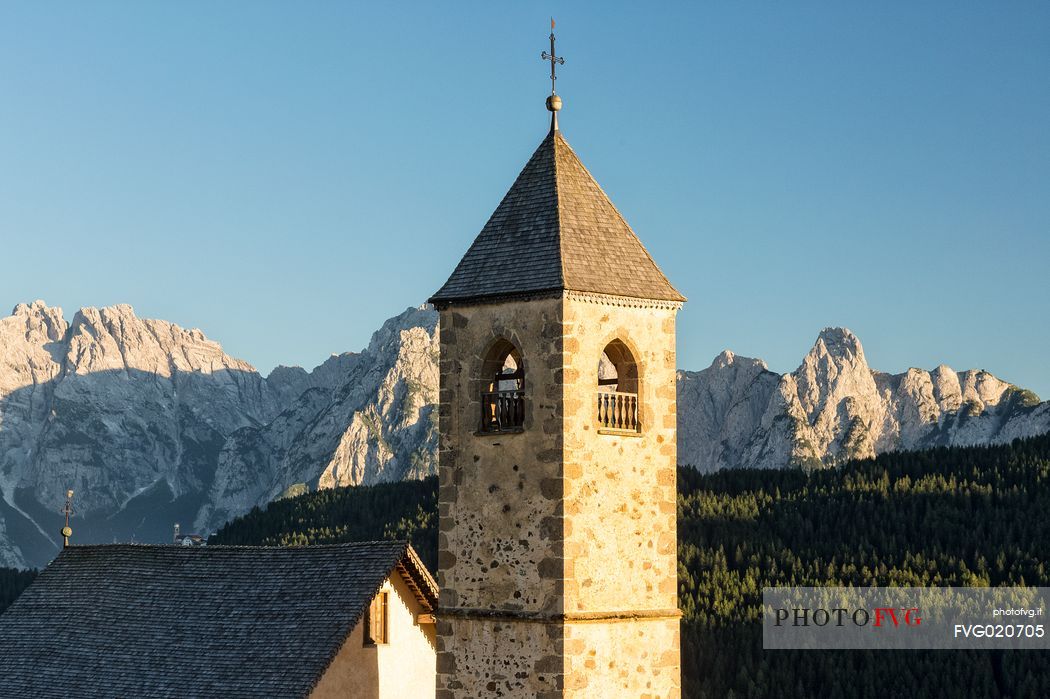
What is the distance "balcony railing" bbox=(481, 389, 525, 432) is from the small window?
35.3ft

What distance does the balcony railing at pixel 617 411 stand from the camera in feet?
111

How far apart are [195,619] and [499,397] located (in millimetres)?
16196

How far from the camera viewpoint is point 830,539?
150 metres

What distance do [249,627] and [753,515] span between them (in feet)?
392

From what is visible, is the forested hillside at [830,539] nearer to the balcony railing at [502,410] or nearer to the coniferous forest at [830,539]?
the coniferous forest at [830,539]

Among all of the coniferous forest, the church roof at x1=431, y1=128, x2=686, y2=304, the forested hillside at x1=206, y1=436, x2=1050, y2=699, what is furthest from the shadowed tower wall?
the forested hillside at x1=206, y1=436, x2=1050, y2=699

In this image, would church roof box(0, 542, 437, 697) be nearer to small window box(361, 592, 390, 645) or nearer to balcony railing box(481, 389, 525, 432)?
small window box(361, 592, 390, 645)

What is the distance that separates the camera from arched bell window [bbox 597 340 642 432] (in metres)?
34.0

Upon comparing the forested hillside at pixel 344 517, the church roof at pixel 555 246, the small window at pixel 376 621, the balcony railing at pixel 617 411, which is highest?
the forested hillside at pixel 344 517

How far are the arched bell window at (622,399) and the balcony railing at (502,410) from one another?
1.65m

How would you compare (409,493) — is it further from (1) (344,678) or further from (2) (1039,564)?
(1) (344,678)

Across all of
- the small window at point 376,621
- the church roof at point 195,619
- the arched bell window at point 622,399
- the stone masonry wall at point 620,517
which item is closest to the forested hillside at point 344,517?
the church roof at point 195,619

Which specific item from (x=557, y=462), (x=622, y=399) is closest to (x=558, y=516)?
(x=557, y=462)

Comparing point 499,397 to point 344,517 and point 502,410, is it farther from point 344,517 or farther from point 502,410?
point 344,517
